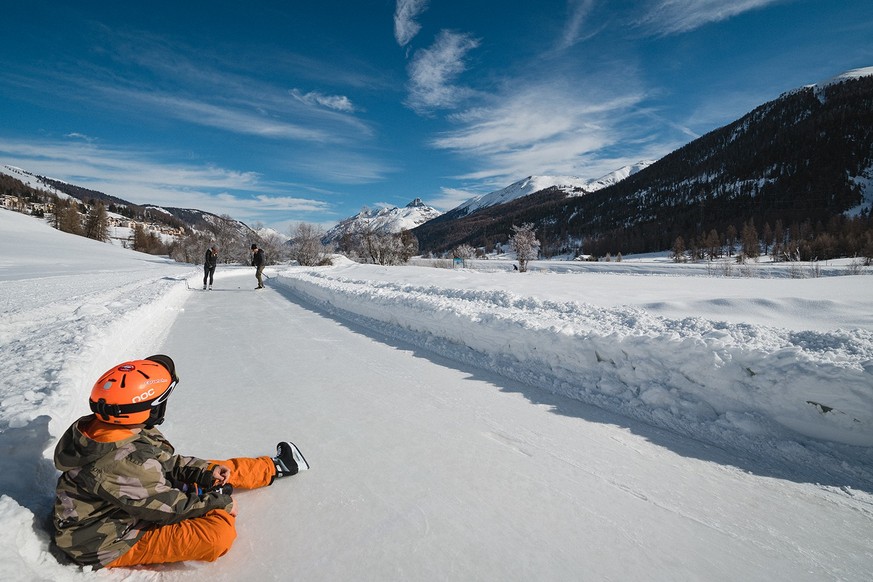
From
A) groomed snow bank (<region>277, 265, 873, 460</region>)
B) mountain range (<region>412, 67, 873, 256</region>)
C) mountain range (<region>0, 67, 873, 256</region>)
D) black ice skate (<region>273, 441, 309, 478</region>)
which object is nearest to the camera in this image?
black ice skate (<region>273, 441, 309, 478</region>)

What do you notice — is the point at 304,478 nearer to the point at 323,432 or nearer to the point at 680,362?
the point at 323,432

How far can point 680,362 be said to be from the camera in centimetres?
400

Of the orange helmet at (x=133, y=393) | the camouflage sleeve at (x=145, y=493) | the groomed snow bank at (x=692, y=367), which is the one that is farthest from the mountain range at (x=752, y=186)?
the camouflage sleeve at (x=145, y=493)

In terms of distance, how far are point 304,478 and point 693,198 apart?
5537 inches

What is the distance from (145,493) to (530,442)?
108 inches

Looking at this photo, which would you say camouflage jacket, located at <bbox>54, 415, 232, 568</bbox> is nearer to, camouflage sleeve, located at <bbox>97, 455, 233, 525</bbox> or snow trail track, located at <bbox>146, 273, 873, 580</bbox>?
camouflage sleeve, located at <bbox>97, 455, 233, 525</bbox>

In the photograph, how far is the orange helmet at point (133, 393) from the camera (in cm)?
189

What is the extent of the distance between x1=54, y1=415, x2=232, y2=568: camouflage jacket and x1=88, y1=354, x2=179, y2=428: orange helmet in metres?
0.12

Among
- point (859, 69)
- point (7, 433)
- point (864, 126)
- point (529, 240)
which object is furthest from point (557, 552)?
point (859, 69)

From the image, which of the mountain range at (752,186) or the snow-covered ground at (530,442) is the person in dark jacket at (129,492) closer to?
the snow-covered ground at (530,442)

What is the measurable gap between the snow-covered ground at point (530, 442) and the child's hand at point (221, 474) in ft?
1.01

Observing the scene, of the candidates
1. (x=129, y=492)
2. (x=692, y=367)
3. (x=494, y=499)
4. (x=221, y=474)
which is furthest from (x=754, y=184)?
(x=129, y=492)

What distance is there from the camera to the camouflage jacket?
73.3 inches

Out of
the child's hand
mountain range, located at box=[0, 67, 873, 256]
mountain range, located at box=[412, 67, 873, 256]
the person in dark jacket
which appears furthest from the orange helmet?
mountain range, located at box=[412, 67, 873, 256]
